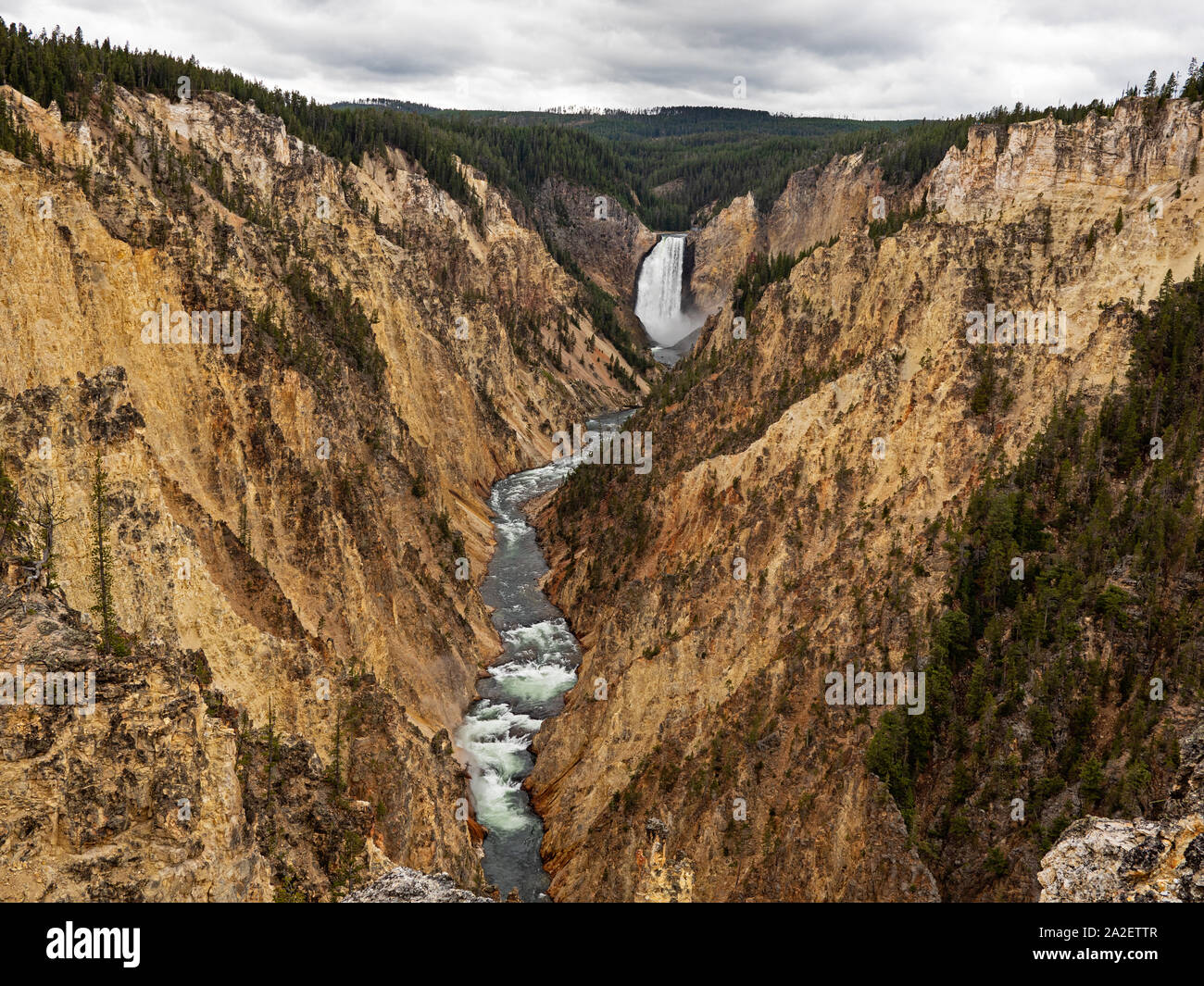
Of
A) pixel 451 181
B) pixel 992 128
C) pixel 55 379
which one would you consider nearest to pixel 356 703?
pixel 55 379

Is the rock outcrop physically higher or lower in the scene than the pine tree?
lower

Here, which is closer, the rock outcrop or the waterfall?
the rock outcrop

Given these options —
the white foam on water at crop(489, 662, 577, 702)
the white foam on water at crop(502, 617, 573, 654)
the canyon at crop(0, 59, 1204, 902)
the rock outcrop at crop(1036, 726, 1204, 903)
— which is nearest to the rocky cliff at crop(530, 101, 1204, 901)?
the canyon at crop(0, 59, 1204, 902)

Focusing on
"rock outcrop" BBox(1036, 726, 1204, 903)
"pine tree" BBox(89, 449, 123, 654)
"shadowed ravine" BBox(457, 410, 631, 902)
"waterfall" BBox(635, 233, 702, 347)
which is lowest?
"shadowed ravine" BBox(457, 410, 631, 902)

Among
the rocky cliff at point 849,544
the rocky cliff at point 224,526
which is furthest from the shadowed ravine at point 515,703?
the rocky cliff at point 224,526

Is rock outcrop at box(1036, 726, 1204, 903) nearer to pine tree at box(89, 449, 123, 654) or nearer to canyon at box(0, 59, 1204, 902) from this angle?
canyon at box(0, 59, 1204, 902)

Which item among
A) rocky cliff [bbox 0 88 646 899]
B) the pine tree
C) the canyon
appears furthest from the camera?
the pine tree

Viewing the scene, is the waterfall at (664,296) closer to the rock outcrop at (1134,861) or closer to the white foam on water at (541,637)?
the white foam on water at (541,637)
